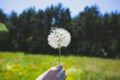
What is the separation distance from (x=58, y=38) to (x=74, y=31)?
17121 mm

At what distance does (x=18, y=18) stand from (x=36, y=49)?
16.9 ft

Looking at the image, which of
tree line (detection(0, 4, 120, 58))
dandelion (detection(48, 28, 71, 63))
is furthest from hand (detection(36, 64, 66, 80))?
tree line (detection(0, 4, 120, 58))

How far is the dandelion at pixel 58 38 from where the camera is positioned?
1.32m

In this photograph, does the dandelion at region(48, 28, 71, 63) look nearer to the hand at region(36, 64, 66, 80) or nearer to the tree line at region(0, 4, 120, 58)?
the hand at region(36, 64, 66, 80)

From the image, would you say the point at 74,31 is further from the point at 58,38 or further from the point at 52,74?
the point at 52,74

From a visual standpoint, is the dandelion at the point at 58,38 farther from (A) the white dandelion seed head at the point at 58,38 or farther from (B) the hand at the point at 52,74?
(B) the hand at the point at 52,74

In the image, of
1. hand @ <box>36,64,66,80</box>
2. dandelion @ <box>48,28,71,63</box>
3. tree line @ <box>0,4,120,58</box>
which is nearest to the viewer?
hand @ <box>36,64,66,80</box>

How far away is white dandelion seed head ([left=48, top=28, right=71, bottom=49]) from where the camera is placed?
1.33m

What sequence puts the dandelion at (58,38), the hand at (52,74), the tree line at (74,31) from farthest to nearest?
the tree line at (74,31), the dandelion at (58,38), the hand at (52,74)

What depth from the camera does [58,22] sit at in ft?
57.2

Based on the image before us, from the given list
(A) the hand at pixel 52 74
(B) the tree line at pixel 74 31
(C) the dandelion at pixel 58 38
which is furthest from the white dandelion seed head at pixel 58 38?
(B) the tree line at pixel 74 31

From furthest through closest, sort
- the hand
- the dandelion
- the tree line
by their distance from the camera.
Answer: the tree line, the dandelion, the hand

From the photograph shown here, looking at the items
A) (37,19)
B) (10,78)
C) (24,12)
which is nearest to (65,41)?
(10,78)

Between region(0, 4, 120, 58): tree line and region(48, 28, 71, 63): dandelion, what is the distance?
1449cm
